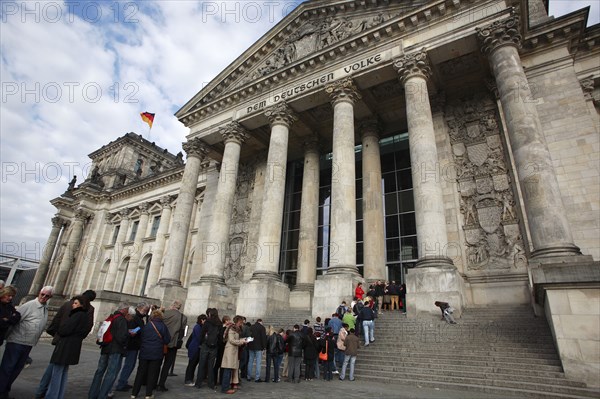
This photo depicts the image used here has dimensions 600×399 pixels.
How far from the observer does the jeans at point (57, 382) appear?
4648mm

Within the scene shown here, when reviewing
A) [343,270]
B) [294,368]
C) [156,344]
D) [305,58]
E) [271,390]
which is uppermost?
[305,58]

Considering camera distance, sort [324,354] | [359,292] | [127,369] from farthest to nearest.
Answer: [359,292] < [324,354] < [127,369]

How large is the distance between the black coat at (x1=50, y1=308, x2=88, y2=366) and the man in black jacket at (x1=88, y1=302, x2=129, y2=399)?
67 cm

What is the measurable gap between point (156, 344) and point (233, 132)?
54.0 feet

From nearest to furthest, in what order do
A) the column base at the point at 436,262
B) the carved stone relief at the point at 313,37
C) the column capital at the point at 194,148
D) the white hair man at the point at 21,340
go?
the white hair man at the point at 21,340 → the column base at the point at 436,262 → the carved stone relief at the point at 313,37 → the column capital at the point at 194,148

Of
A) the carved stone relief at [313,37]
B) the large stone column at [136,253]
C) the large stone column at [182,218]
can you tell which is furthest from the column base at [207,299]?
the large stone column at [136,253]

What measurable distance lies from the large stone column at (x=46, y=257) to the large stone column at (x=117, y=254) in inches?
356

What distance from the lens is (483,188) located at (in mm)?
15297

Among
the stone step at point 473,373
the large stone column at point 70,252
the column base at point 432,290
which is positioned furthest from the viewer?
the large stone column at point 70,252

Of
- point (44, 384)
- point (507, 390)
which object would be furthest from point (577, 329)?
point (44, 384)

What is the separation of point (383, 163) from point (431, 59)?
658 centimetres

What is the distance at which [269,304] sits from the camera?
15617 millimetres

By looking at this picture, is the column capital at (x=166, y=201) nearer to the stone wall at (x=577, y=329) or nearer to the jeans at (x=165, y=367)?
the jeans at (x=165, y=367)

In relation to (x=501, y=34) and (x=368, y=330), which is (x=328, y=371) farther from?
(x=501, y=34)
